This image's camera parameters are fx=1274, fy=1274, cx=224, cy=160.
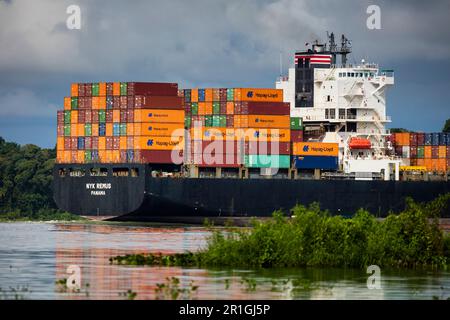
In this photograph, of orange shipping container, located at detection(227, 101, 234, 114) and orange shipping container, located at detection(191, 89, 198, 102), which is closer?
orange shipping container, located at detection(227, 101, 234, 114)

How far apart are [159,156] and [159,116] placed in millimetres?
2931

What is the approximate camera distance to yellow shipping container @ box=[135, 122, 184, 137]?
91.2m

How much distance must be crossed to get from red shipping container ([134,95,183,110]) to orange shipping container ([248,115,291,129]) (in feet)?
17.9

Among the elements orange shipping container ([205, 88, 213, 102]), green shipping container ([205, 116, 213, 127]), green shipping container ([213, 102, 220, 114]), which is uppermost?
orange shipping container ([205, 88, 213, 102])

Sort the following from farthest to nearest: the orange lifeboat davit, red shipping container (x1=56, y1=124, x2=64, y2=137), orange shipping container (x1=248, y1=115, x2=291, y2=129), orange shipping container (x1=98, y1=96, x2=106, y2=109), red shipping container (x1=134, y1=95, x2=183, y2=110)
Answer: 1. the orange lifeboat davit
2. red shipping container (x1=56, y1=124, x2=64, y2=137)
3. orange shipping container (x1=248, y1=115, x2=291, y2=129)
4. orange shipping container (x1=98, y1=96, x2=106, y2=109)
5. red shipping container (x1=134, y1=95, x2=183, y2=110)

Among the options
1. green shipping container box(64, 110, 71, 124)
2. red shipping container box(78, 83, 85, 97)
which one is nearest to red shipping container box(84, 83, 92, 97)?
red shipping container box(78, 83, 85, 97)

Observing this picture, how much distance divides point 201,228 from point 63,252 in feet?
102

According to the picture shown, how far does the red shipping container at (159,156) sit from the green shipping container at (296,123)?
10079 mm

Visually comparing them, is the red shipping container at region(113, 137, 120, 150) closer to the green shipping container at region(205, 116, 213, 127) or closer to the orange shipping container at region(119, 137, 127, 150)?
the orange shipping container at region(119, 137, 127, 150)

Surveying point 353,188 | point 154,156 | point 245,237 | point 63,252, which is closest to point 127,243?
point 63,252

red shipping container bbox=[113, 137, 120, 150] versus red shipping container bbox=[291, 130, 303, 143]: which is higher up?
red shipping container bbox=[291, 130, 303, 143]

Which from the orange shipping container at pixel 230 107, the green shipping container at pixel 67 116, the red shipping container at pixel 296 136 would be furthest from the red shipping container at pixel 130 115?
the red shipping container at pixel 296 136

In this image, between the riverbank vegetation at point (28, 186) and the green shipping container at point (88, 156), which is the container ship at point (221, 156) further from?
the riverbank vegetation at point (28, 186)
